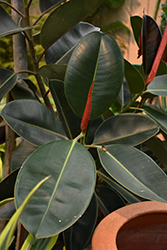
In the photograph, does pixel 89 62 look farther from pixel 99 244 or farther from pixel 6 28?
pixel 99 244

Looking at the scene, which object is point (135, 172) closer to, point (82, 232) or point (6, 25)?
point (82, 232)

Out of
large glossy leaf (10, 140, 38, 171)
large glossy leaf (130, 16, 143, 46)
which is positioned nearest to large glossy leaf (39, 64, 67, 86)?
large glossy leaf (10, 140, 38, 171)

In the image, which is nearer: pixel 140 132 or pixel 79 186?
pixel 79 186

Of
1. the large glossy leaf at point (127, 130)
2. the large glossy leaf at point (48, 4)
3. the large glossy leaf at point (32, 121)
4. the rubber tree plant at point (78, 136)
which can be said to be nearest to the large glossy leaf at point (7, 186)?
the rubber tree plant at point (78, 136)

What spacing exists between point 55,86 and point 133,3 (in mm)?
2471

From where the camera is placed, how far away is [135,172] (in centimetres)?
47

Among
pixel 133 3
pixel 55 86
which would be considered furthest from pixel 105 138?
pixel 133 3

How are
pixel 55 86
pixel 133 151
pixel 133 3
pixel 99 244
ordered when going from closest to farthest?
1. pixel 99 244
2. pixel 133 151
3. pixel 55 86
4. pixel 133 3

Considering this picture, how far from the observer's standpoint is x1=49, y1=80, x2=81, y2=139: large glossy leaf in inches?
24.3

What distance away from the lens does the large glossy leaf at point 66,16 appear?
590 millimetres

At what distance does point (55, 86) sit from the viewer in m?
0.62

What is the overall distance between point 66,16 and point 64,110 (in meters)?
0.25

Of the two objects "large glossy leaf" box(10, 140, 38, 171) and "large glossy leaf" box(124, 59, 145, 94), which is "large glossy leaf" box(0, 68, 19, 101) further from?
"large glossy leaf" box(124, 59, 145, 94)

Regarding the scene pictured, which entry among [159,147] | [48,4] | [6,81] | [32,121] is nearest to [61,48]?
[48,4]
